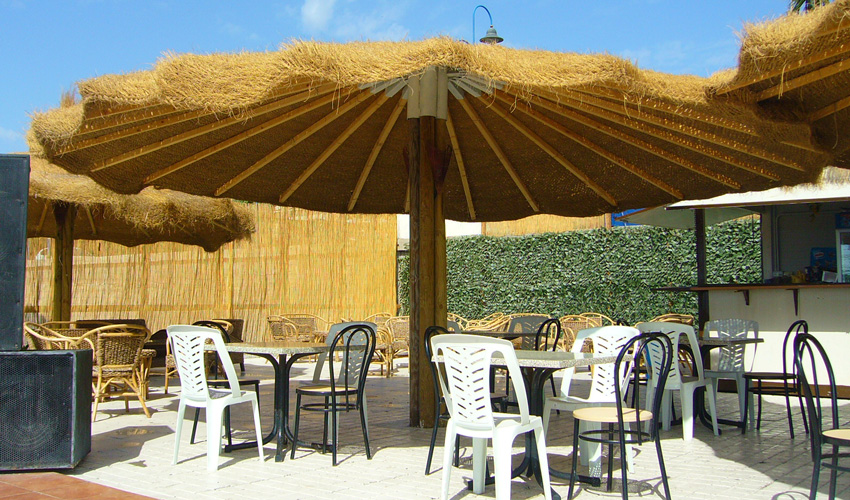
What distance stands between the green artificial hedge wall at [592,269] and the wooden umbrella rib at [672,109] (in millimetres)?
7736

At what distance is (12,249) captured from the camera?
14.1ft

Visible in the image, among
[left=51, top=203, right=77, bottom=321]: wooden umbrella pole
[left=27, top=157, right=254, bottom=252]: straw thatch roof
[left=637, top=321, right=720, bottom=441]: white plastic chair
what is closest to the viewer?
[left=637, top=321, right=720, bottom=441]: white plastic chair

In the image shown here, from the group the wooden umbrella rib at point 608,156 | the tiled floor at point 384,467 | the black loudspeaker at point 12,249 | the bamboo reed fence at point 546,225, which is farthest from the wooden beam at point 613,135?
the bamboo reed fence at point 546,225

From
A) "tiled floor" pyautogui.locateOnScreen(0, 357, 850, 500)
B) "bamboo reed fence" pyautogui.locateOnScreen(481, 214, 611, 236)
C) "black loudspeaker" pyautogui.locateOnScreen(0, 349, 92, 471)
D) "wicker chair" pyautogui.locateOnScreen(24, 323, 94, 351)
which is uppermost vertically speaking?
"bamboo reed fence" pyautogui.locateOnScreen(481, 214, 611, 236)

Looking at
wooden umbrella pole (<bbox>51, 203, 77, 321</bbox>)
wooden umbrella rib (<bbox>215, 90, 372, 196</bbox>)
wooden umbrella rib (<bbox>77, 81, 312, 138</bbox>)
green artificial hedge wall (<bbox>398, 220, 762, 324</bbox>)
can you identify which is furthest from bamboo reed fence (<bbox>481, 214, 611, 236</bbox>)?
wooden umbrella rib (<bbox>77, 81, 312, 138</bbox>)

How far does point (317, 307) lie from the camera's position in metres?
13.2

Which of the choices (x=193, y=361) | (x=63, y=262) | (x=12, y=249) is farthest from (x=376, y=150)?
(x=63, y=262)

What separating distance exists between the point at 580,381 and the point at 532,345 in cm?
226

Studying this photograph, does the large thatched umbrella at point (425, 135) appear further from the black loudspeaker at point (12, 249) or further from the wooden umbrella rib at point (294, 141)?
the black loudspeaker at point (12, 249)

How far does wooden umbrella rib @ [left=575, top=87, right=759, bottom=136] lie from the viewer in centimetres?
402

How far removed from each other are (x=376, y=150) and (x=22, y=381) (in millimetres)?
3439

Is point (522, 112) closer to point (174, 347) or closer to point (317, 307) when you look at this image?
point (174, 347)

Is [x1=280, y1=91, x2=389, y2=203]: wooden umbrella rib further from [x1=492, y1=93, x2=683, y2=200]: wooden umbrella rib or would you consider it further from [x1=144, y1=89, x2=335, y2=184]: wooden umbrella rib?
[x1=492, y1=93, x2=683, y2=200]: wooden umbrella rib

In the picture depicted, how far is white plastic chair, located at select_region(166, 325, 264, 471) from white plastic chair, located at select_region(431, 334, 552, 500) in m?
1.53
